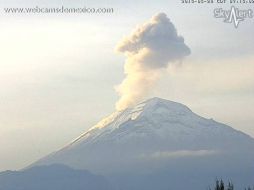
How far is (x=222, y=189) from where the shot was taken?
165000 mm

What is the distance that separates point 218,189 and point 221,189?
5.16 m

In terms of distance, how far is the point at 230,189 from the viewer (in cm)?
17088

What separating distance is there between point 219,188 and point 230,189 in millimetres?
2217

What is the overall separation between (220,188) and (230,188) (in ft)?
10.8

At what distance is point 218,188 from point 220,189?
931 millimetres

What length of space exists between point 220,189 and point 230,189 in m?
2.89

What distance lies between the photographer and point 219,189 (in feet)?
558

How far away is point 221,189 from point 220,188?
439 centimetres

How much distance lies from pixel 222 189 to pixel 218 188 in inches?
193

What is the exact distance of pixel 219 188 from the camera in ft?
560

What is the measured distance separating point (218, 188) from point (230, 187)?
10.8 ft

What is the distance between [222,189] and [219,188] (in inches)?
227

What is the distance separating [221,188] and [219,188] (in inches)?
233

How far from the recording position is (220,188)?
169250 mm
